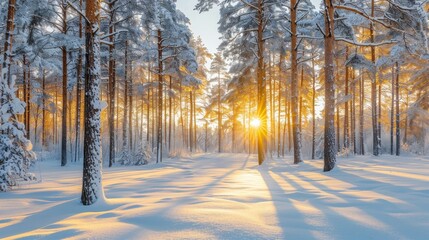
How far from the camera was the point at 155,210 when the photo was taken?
441 cm

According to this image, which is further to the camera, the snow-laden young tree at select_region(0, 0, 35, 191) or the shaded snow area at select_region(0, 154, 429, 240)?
the snow-laden young tree at select_region(0, 0, 35, 191)

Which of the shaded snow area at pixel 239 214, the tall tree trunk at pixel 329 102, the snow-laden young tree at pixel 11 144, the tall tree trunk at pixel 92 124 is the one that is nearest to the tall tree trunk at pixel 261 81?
the tall tree trunk at pixel 329 102

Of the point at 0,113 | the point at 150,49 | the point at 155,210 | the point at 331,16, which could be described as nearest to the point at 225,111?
the point at 150,49

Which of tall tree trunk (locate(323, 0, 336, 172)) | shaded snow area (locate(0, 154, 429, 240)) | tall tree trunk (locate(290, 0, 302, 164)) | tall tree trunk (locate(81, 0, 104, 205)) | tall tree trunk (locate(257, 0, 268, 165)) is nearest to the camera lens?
shaded snow area (locate(0, 154, 429, 240))

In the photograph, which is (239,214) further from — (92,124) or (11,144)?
(11,144)

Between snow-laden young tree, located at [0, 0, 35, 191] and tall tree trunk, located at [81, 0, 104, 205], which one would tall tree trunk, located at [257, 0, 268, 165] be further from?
tall tree trunk, located at [81, 0, 104, 205]

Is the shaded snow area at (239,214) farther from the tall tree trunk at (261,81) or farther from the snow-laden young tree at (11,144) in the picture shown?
the tall tree trunk at (261,81)

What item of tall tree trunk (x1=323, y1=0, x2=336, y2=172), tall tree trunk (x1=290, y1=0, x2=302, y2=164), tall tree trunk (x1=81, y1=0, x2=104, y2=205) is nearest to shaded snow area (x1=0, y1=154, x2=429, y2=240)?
tall tree trunk (x1=81, y1=0, x2=104, y2=205)

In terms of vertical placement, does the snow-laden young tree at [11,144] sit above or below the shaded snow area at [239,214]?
above

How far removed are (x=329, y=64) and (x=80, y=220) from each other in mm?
8315

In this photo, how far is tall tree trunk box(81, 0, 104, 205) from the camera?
529 centimetres

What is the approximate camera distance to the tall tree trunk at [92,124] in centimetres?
529

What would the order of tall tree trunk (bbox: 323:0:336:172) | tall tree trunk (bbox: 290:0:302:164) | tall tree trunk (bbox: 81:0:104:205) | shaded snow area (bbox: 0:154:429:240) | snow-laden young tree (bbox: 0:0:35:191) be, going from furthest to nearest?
tall tree trunk (bbox: 290:0:302:164), tall tree trunk (bbox: 323:0:336:172), snow-laden young tree (bbox: 0:0:35:191), tall tree trunk (bbox: 81:0:104:205), shaded snow area (bbox: 0:154:429:240)

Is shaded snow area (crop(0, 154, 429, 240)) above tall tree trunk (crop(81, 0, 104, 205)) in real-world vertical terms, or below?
below
